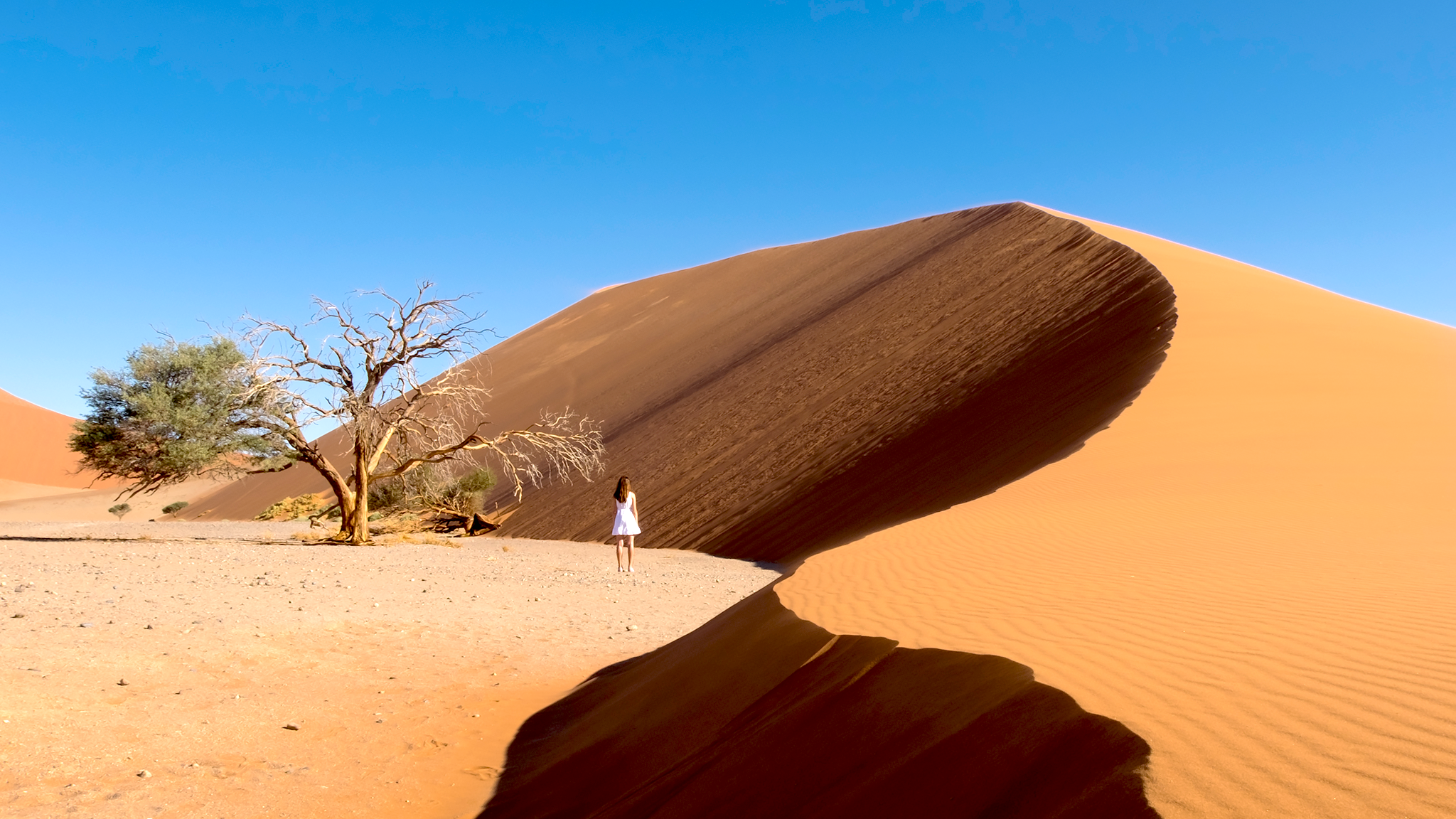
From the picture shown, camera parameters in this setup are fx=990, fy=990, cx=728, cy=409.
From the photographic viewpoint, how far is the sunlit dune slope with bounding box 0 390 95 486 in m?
85.4

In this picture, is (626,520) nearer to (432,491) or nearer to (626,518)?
(626,518)

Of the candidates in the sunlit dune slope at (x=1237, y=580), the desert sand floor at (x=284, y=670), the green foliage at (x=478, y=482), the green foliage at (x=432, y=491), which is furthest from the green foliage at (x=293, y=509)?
the sunlit dune slope at (x=1237, y=580)

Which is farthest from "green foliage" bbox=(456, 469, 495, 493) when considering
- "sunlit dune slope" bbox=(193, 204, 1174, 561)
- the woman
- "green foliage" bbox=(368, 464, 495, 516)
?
the woman

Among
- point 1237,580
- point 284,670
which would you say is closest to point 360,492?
point 284,670

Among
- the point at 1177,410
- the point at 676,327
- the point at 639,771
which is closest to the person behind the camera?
the point at 639,771

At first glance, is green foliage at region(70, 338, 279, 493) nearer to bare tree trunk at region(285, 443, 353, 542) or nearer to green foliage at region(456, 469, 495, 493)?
bare tree trunk at region(285, 443, 353, 542)

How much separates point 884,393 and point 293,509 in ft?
70.1

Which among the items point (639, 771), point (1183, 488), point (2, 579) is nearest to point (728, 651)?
point (639, 771)

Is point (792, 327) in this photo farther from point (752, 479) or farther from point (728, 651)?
point (728, 651)

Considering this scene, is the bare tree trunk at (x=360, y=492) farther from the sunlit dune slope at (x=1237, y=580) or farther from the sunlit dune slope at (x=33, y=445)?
the sunlit dune slope at (x=33, y=445)

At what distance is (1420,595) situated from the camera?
16.3ft

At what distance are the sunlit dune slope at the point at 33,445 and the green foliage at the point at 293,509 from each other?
56949 mm

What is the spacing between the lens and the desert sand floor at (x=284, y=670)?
18.1ft

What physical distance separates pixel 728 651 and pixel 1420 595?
385cm
